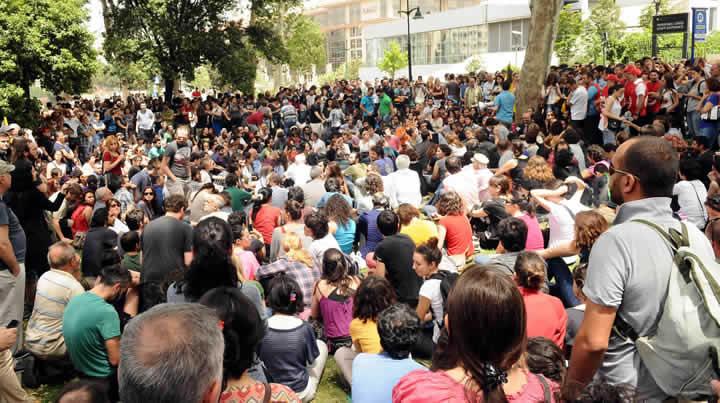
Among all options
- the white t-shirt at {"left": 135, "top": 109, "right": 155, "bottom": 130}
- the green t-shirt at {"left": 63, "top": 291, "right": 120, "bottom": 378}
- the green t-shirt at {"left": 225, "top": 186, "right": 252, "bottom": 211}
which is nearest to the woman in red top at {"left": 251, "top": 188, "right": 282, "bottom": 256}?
the green t-shirt at {"left": 225, "top": 186, "right": 252, "bottom": 211}

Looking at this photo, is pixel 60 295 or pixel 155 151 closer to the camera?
pixel 60 295

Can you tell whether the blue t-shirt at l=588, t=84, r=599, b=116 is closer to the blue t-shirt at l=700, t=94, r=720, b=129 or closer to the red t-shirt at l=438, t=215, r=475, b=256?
the blue t-shirt at l=700, t=94, r=720, b=129

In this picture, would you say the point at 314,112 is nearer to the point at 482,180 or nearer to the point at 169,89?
the point at 169,89

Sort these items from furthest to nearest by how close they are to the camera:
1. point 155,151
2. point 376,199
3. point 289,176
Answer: point 155,151 < point 289,176 < point 376,199

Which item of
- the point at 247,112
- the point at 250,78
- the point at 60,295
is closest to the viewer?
the point at 60,295

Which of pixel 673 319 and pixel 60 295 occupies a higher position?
pixel 673 319

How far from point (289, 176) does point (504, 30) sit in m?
43.8

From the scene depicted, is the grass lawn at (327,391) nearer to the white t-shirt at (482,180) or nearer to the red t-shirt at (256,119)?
the white t-shirt at (482,180)

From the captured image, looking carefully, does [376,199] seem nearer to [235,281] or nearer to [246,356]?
[235,281]

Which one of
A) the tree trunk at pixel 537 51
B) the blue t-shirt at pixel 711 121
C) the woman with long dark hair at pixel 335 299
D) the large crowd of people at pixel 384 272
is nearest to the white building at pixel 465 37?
the tree trunk at pixel 537 51

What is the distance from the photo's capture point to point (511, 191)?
824 centimetres

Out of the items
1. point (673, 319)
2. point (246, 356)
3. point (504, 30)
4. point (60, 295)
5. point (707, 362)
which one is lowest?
point (60, 295)

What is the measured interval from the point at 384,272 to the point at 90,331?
2.65 meters

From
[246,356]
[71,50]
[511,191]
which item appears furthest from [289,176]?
[71,50]
